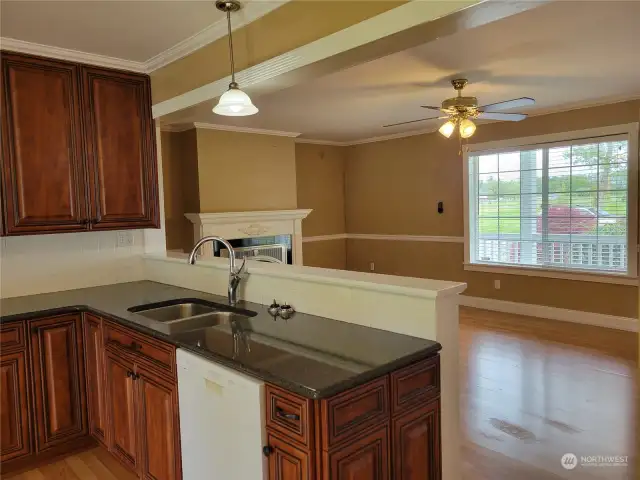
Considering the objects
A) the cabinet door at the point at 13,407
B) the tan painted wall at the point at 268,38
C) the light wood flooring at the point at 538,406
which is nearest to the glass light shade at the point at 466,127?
the light wood flooring at the point at 538,406

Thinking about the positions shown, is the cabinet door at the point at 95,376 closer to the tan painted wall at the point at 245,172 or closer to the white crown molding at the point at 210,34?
the white crown molding at the point at 210,34

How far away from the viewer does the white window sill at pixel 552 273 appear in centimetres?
515

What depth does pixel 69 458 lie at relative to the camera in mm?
2754

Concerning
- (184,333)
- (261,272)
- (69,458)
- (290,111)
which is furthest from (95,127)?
(290,111)

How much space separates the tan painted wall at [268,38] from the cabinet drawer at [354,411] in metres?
1.46

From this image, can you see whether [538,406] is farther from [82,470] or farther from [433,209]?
[433,209]

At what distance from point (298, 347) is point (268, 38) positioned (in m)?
1.57

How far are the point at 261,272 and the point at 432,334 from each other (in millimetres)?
1086

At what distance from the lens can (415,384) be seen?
1.75 metres

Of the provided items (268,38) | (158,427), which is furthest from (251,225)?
(158,427)

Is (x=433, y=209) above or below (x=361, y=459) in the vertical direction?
above

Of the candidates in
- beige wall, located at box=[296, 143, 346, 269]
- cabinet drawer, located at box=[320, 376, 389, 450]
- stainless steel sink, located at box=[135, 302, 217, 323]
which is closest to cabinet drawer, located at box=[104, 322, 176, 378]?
stainless steel sink, located at box=[135, 302, 217, 323]

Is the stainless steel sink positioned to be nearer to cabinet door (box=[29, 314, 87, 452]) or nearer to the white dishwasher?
cabinet door (box=[29, 314, 87, 452])

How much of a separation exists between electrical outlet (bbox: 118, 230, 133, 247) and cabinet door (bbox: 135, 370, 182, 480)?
5.08 feet
